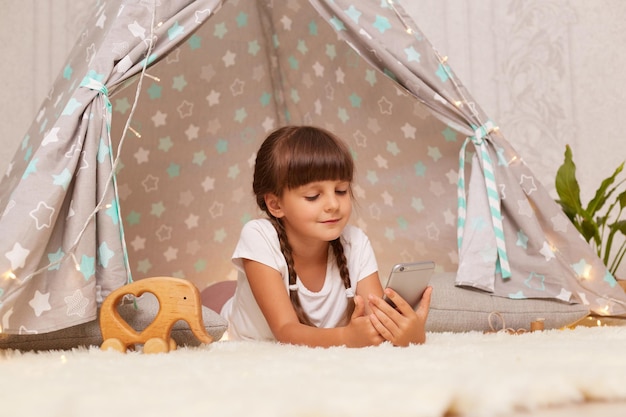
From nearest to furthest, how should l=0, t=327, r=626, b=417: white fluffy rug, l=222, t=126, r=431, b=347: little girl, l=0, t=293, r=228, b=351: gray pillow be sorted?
1. l=0, t=327, r=626, b=417: white fluffy rug
2. l=0, t=293, r=228, b=351: gray pillow
3. l=222, t=126, r=431, b=347: little girl

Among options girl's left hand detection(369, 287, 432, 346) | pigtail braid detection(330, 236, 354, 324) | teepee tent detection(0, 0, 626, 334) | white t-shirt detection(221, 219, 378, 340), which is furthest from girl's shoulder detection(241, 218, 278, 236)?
girl's left hand detection(369, 287, 432, 346)

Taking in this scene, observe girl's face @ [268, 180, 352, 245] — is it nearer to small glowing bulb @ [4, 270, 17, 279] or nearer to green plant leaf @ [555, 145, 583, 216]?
small glowing bulb @ [4, 270, 17, 279]

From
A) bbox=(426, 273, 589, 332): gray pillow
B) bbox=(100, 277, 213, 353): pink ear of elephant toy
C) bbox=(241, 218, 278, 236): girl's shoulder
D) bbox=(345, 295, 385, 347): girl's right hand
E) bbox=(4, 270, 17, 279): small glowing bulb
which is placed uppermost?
bbox=(241, 218, 278, 236): girl's shoulder

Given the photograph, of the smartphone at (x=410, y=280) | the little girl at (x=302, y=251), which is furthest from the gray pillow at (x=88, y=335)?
the smartphone at (x=410, y=280)

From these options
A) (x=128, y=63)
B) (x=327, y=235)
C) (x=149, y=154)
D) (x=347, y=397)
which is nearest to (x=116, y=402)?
(x=347, y=397)

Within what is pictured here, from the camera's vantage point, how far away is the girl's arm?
127cm

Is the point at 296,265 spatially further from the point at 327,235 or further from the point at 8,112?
the point at 8,112

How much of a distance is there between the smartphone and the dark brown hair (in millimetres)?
331

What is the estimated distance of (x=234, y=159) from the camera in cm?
239

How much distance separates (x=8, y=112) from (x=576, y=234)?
7.14ft

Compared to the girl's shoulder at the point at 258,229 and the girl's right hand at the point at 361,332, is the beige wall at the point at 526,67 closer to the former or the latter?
the girl's shoulder at the point at 258,229

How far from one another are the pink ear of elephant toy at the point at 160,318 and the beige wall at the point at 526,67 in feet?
5.39

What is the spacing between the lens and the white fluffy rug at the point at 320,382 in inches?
27.0

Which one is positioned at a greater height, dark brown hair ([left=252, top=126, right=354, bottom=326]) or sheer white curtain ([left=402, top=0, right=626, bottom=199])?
sheer white curtain ([left=402, top=0, right=626, bottom=199])
